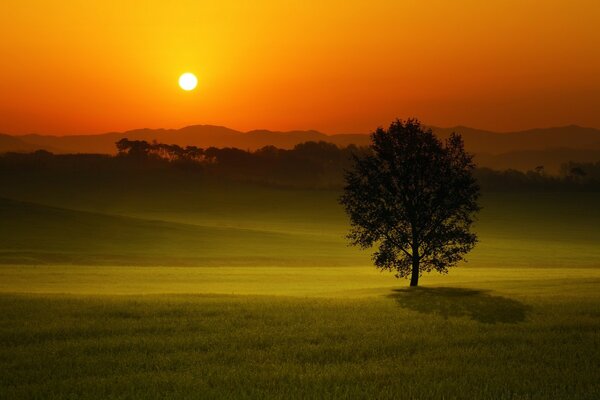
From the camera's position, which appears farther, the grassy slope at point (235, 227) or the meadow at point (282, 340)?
the grassy slope at point (235, 227)

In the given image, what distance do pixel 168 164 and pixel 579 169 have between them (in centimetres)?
11249

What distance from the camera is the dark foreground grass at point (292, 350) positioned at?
32.9ft

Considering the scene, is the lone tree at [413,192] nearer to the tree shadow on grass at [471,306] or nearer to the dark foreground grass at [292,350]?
the tree shadow on grass at [471,306]

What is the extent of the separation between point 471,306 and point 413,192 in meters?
11.7

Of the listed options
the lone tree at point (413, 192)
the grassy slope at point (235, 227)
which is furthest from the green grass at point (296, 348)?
the grassy slope at point (235, 227)

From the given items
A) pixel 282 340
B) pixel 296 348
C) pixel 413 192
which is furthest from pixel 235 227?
pixel 296 348

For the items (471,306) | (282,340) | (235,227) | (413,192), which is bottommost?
(235,227)

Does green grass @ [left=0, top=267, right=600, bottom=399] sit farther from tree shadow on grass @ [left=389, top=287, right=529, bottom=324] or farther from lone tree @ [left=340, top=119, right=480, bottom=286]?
lone tree @ [left=340, top=119, right=480, bottom=286]

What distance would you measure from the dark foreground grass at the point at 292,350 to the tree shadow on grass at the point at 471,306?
0.13 m

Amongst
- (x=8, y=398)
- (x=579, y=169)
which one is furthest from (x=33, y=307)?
(x=579, y=169)

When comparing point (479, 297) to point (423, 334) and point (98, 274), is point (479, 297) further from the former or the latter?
point (98, 274)

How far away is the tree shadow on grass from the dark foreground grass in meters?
0.13

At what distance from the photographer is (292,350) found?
12.6 metres

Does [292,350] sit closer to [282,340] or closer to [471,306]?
[282,340]
